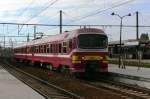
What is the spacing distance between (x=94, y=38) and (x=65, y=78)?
344 cm

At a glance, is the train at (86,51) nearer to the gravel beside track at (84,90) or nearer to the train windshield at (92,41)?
the train windshield at (92,41)

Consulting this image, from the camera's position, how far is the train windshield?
2739 cm

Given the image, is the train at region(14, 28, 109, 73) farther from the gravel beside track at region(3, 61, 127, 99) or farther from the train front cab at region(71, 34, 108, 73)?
the gravel beside track at region(3, 61, 127, 99)

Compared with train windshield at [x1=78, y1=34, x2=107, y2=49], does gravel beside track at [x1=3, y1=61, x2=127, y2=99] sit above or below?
below

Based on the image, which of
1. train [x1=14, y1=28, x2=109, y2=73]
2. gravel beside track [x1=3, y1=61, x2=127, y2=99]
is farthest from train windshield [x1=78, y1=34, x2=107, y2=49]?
gravel beside track [x1=3, y1=61, x2=127, y2=99]

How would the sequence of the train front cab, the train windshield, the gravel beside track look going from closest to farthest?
1. the gravel beside track
2. the train front cab
3. the train windshield

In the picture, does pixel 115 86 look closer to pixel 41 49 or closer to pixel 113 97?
pixel 113 97

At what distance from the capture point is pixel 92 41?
2766 cm

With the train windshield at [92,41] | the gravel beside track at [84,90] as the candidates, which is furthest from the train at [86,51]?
the gravel beside track at [84,90]

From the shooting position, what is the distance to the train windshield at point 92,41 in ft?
89.9

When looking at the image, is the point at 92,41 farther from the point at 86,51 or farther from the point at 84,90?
the point at 84,90

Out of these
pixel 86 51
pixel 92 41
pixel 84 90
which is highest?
pixel 92 41

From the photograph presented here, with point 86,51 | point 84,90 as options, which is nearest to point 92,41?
point 86,51

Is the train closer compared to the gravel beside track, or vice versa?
the gravel beside track
